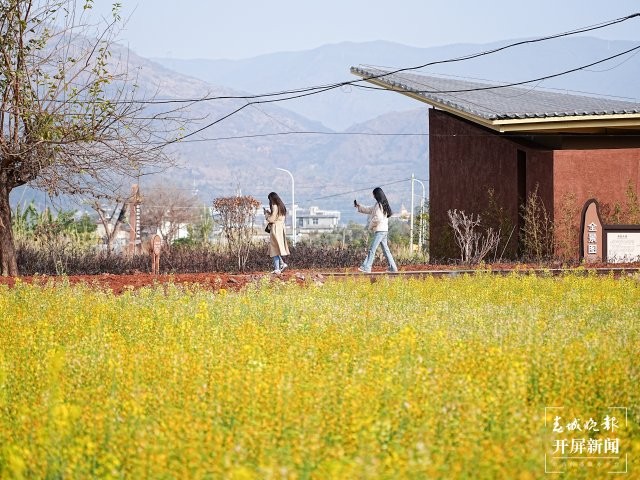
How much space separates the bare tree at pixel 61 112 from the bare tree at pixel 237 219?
304 inches

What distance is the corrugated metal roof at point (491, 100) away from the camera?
26.0 meters

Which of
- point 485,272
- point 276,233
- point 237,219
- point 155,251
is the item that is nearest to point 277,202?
point 276,233

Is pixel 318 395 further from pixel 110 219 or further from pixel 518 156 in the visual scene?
pixel 110 219

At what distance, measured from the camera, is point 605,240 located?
25391mm

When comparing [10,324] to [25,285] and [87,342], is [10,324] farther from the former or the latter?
[25,285]

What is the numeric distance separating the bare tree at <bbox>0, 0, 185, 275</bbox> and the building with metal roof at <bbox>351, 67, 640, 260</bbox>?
31.5 feet

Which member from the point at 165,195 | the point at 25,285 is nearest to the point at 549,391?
the point at 25,285

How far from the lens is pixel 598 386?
278 inches

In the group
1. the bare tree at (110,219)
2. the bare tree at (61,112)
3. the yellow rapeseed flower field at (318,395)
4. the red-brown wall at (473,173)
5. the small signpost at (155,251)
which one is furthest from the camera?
the red-brown wall at (473,173)

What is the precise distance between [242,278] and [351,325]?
810 cm

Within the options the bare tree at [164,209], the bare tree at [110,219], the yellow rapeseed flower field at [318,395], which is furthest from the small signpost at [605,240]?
the bare tree at [164,209]

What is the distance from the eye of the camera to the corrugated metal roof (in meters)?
26.0

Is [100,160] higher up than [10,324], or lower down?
higher up

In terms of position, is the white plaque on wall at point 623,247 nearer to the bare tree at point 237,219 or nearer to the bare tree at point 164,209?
the bare tree at point 237,219
